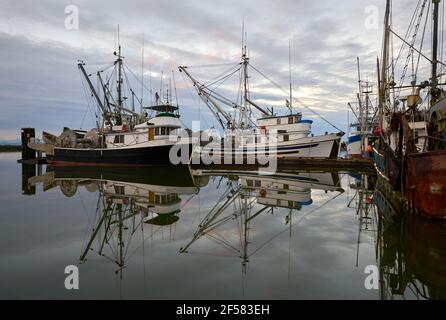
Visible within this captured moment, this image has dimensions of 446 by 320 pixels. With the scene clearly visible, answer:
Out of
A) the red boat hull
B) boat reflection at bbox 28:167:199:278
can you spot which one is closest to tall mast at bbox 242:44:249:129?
boat reflection at bbox 28:167:199:278

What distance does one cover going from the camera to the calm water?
6090 millimetres

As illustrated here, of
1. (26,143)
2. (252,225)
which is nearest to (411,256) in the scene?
(252,225)

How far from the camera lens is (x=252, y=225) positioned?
11.0 metres

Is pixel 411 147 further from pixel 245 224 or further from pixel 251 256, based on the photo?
pixel 251 256

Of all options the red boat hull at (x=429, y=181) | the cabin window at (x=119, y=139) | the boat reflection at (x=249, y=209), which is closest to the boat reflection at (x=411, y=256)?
the red boat hull at (x=429, y=181)

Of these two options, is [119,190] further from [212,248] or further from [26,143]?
[26,143]

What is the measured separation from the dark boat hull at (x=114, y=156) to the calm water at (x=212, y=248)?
15.7 m

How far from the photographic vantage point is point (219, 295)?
18.9 feet

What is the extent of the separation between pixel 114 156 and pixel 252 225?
2592 centimetres

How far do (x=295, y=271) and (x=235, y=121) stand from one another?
31.4 meters

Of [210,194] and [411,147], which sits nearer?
[411,147]

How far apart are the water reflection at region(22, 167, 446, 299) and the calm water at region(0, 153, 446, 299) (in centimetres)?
4

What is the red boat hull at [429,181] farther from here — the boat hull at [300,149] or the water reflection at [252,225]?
the boat hull at [300,149]
